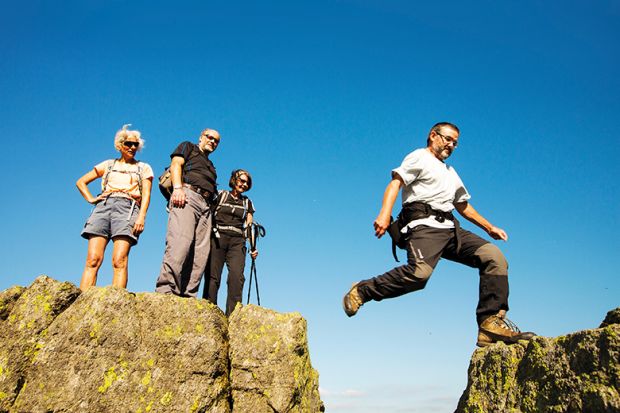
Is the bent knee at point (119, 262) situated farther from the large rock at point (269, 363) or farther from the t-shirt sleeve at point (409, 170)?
the t-shirt sleeve at point (409, 170)

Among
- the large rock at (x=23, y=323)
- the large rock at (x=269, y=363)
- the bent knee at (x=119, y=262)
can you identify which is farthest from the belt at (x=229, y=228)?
the large rock at (x=23, y=323)

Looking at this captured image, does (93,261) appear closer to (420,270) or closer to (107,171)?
(107,171)

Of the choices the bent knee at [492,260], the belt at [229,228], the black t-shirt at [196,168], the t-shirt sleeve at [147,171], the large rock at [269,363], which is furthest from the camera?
the belt at [229,228]

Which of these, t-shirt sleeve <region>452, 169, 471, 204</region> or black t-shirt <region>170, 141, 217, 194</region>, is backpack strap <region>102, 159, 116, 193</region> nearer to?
black t-shirt <region>170, 141, 217, 194</region>

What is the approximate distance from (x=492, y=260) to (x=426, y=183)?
1267 millimetres

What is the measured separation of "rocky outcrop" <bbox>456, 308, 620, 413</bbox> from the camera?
374 centimetres

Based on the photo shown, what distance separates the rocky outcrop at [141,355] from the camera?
537cm

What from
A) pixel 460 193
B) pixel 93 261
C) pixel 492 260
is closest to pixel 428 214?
pixel 492 260

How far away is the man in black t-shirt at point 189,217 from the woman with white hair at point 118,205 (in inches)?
18.3

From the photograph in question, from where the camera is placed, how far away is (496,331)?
5883 mm

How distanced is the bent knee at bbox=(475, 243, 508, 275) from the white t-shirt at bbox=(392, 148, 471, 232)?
500 mm

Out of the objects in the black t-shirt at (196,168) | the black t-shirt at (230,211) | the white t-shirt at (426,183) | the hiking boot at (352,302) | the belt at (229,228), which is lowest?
the hiking boot at (352,302)

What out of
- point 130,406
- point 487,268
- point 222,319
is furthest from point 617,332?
point 130,406

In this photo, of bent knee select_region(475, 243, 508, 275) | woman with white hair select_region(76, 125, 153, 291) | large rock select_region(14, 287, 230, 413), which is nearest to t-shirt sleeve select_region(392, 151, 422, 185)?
bent knee select_region(475, 243, 508, 275)
